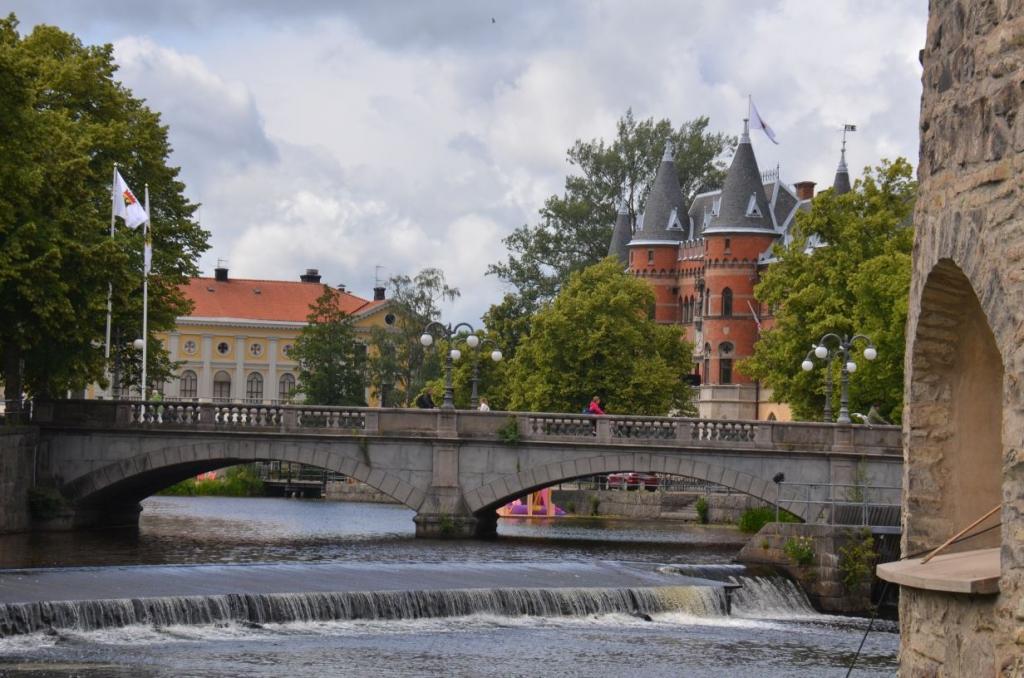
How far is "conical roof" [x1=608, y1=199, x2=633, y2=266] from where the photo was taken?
324ft

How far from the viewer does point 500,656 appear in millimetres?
24406

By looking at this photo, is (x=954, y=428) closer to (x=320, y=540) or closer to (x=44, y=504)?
(x=320, y=540)

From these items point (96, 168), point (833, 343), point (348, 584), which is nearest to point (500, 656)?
point (348, 584)

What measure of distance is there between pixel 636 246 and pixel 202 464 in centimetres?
5895

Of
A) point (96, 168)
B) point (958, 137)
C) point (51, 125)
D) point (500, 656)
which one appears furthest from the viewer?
point (96, 168)

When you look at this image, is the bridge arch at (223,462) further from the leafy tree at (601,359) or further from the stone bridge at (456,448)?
the leafy tree at (601,359)

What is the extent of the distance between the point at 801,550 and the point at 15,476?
18692mm

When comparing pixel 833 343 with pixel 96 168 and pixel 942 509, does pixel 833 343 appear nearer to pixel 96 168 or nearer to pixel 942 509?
pixel 96 168

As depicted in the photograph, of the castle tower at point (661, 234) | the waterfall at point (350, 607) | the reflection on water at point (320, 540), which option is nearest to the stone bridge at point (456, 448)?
the reflection on water at point (320, 540)

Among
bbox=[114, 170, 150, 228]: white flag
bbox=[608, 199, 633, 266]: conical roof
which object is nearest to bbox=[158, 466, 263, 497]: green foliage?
bbox=[114, 170, 150, 228]: white flag

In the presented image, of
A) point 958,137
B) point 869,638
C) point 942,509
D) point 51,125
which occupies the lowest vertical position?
point 869,638

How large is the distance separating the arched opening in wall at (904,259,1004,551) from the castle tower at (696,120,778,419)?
85.0 m

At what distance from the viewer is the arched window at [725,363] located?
97000mm

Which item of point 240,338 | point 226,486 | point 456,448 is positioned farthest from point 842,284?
point 240,338
